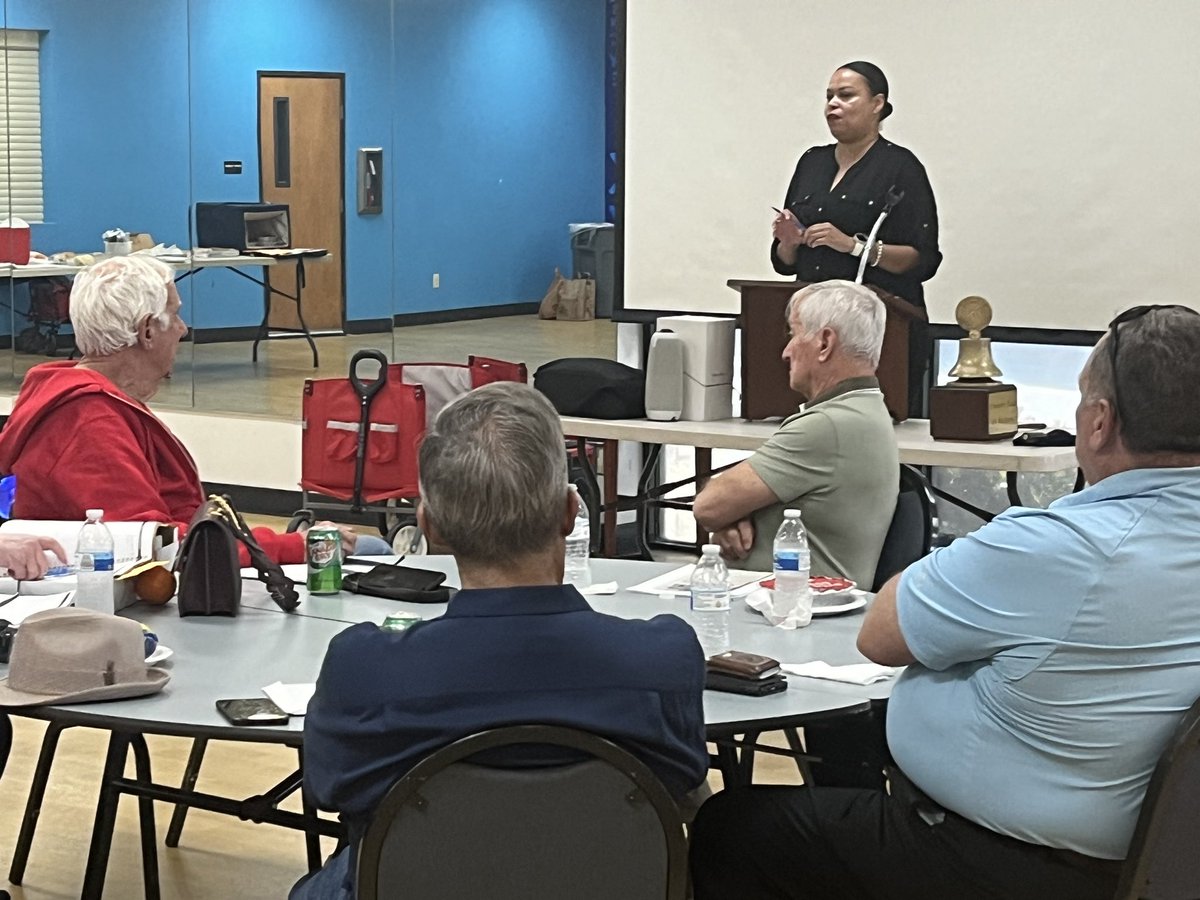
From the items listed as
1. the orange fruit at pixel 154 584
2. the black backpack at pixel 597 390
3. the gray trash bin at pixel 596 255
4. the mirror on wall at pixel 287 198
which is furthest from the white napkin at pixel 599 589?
the gray trash bin at pixel 596 255

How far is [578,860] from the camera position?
1917mm

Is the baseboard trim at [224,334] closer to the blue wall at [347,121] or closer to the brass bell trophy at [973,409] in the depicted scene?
the blue wall at [347,121]

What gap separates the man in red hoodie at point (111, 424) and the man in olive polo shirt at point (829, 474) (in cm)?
80

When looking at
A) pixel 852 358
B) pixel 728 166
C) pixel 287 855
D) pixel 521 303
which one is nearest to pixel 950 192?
pixel 728 166

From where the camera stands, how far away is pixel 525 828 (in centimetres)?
189

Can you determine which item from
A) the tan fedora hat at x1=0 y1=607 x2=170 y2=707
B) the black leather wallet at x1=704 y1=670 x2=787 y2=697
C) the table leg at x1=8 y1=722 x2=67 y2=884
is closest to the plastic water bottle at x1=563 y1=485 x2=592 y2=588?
the black leather wallet at x1=704 y1=670 x2=787 y2=697

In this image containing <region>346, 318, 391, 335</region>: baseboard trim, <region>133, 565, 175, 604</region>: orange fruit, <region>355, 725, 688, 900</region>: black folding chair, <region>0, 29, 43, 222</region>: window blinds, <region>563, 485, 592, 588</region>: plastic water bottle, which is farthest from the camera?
<region>0, 29, 43, 222</region>: window blinds

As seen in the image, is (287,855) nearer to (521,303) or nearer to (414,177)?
(414,177)

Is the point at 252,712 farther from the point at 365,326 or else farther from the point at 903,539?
the point at 365,326

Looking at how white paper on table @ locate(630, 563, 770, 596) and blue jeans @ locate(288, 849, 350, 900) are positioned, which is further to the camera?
white paper on table @ locate(630, 563, 770, 596)

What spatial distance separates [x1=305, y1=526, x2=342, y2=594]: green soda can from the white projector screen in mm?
3884

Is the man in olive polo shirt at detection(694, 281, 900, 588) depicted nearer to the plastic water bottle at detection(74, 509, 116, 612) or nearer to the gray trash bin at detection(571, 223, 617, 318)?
A: the plastic water bottle at detection(74, 509, 116, 612)

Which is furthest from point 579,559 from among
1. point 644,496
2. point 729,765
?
point 644,496

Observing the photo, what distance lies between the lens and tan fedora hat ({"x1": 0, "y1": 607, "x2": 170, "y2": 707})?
7.86ft
